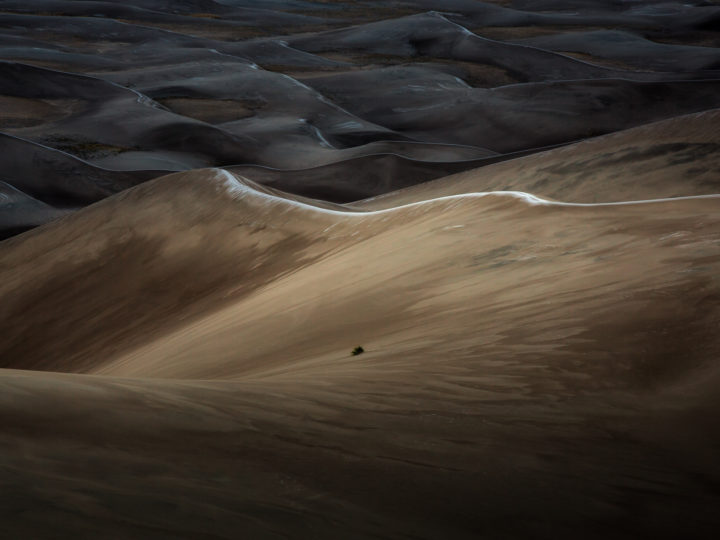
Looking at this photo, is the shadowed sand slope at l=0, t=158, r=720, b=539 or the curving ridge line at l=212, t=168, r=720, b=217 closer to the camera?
the shadowed sand slope at l=0, t=158, r=720, b=539

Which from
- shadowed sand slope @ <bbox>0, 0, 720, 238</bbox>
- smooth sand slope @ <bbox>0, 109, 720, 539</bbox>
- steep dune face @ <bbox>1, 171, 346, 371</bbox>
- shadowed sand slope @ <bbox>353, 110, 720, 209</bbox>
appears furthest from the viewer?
shadowed sand slope @ <bbox>0, 0, 720, 238</bbox>

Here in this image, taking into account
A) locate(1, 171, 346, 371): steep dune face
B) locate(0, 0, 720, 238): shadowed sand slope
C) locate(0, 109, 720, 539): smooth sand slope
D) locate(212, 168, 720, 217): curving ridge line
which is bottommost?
locate(0, 0, 720, 238): shadowed sand slope

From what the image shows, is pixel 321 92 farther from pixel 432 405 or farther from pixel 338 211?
pixel 432 405

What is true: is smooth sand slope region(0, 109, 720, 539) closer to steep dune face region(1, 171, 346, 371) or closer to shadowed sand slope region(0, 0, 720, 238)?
steep dune face region(1, 171, 346, 371)

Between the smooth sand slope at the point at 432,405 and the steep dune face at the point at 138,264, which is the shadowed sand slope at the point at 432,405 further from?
the steep dune face at the point at 138,264

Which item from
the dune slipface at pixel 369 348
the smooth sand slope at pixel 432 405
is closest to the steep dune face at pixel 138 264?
the dune slipface at pixel 369 348

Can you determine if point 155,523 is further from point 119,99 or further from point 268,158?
point 119,99

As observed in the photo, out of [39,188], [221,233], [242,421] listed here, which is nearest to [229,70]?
[39,188]

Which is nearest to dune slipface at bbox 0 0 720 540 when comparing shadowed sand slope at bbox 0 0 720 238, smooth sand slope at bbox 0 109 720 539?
smooth sand slope at bbox 0 109 720 539
